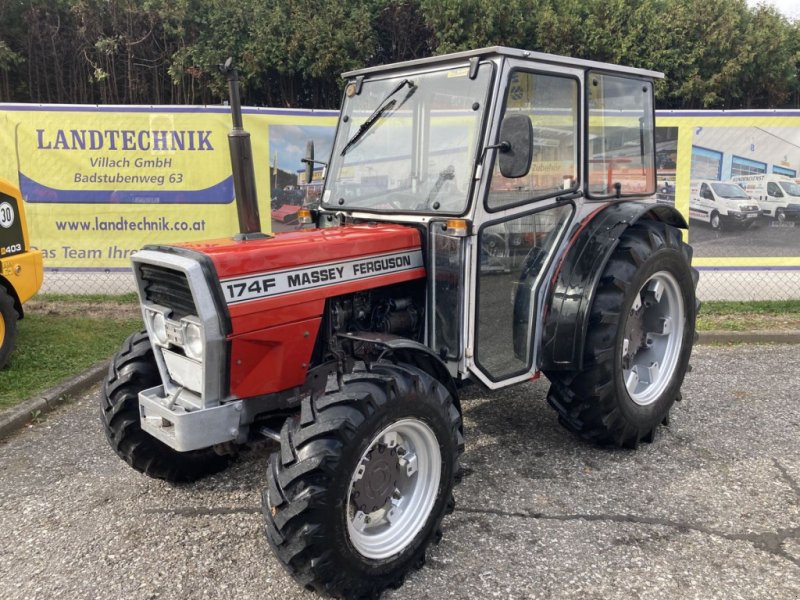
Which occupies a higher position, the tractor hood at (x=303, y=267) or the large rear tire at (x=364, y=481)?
the tractor hood at (x=303, y=267)

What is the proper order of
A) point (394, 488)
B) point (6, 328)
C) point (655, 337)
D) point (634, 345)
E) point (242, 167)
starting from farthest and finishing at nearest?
point (6, 328) < point (655, 337) < point (634, 345) < point (242, 167) < point (394, 488)

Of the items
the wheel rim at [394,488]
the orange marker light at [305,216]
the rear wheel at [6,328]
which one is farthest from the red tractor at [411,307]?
the rear wheel at [6,328]

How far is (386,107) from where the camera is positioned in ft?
11.9

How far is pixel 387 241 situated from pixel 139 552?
1.88 metres

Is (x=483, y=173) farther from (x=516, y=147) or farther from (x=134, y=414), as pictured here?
(x=134, y=414)

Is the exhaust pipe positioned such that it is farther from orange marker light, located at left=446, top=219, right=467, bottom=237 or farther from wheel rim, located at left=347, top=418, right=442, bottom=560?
wheel rim, located at left=347, top=418, right=442, bottom=560

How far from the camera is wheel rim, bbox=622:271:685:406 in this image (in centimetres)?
409

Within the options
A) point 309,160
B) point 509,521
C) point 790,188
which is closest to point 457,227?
point 309,160

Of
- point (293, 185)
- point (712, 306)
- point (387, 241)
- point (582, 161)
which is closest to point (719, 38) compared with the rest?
point (712, 306)

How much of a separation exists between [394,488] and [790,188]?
21.7 feet

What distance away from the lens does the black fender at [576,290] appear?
3555 mm

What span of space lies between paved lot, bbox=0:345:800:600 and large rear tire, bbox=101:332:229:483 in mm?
192

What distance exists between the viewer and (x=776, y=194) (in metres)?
7.31

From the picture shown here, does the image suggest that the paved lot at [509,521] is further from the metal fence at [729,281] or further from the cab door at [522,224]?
the metal fence at [729,281]
